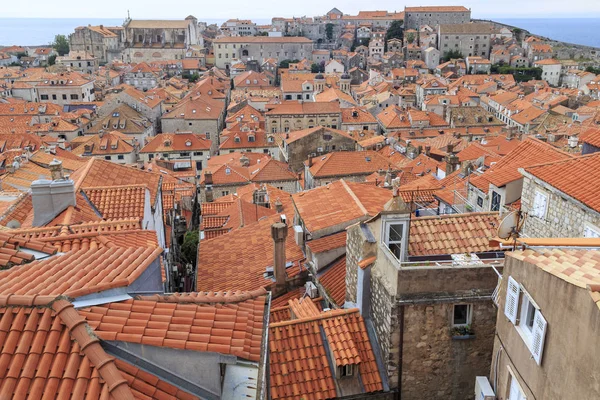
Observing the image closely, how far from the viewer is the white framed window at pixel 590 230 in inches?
375

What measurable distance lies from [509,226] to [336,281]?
5.68 metres

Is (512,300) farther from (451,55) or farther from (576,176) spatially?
(451,55)

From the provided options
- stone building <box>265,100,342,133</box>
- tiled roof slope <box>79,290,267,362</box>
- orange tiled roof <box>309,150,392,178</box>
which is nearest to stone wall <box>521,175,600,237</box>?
tiled roof slope <box>79,290,267,362</box>

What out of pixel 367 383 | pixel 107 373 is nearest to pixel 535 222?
pixel 367 383

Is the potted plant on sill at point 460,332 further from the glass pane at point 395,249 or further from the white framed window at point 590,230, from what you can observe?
the white framed window at point 590,230

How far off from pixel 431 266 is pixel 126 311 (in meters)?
5.20

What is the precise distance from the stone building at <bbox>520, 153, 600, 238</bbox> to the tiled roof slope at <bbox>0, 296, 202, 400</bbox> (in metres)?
7.98

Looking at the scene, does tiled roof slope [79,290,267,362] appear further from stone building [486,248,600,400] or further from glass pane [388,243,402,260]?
glass pane [388,243,402,260]

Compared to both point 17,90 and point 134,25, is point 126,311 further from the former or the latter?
point 134,25

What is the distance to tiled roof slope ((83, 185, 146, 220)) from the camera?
44.4 ft

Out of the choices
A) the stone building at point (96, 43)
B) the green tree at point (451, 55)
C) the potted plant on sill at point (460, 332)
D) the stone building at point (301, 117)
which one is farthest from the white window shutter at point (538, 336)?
the stone building at point (96, 43)

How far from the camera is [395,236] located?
9562 mm

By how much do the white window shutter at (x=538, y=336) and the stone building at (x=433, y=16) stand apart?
145014 millimetres

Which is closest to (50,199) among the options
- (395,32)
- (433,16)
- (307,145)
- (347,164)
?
A: (347,164)
